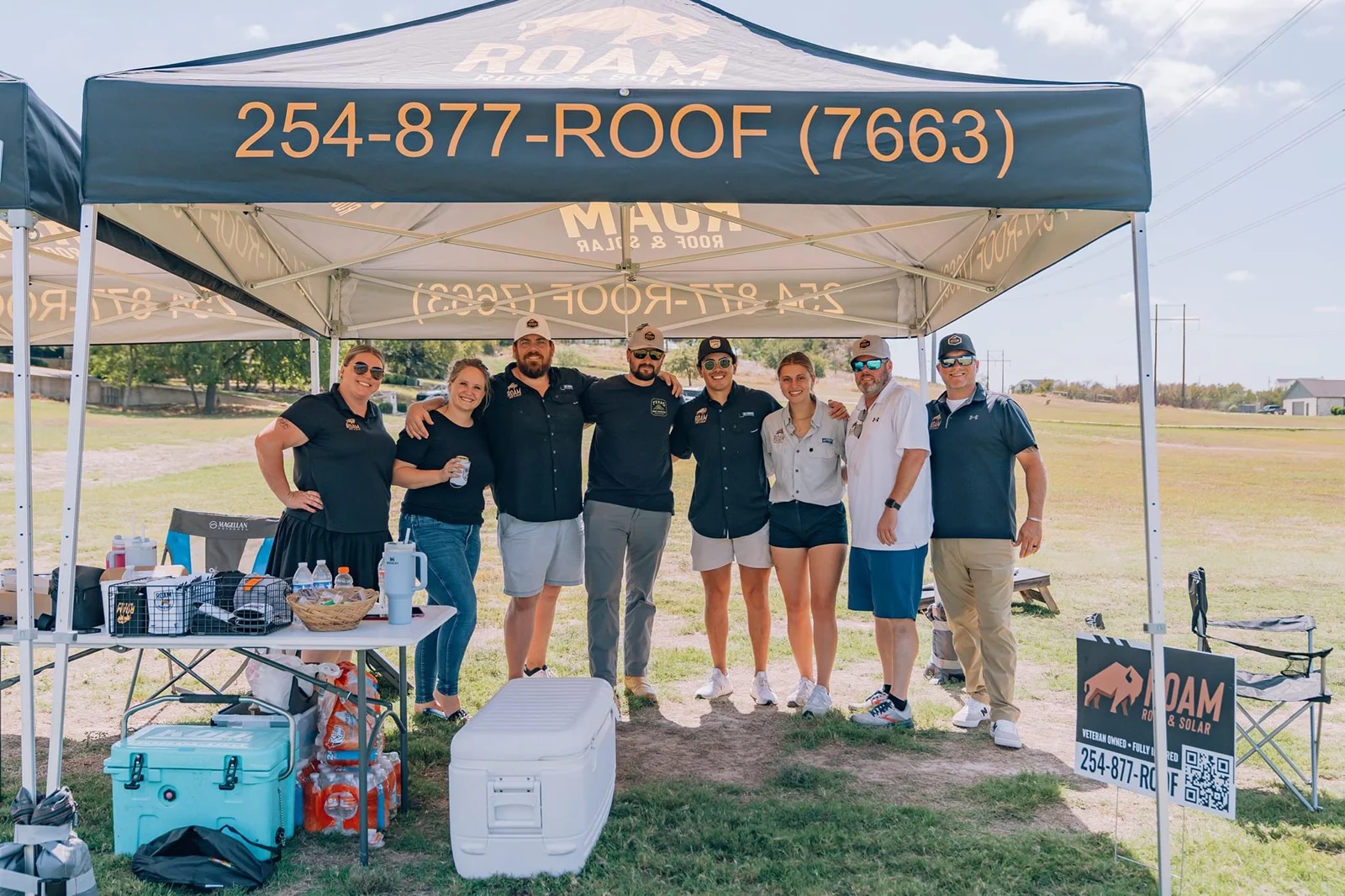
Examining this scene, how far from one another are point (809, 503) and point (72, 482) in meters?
2.96

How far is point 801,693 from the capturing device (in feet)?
15.7

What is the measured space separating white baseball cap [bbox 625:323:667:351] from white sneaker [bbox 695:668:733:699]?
177cm

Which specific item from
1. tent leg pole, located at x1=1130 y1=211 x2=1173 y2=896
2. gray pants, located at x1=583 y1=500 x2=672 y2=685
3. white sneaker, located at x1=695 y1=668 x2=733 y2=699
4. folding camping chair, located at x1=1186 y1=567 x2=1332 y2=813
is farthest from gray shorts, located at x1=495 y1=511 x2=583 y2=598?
folding camping chair, located at x1=1186 y1=567 x2=1332 y2=813

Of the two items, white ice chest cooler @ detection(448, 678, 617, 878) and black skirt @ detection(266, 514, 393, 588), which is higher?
black skirt @ detection(266, 514, 393, 588)

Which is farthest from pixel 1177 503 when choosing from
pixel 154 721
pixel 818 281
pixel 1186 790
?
pixel 154 721

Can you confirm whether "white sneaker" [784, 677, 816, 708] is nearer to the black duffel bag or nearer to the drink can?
the drink can

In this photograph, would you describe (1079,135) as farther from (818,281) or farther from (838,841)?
(818,281)

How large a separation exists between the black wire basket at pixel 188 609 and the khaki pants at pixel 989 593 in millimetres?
2857

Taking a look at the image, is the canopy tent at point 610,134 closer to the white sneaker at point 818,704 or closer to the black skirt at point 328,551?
the black skirt at point 328,551

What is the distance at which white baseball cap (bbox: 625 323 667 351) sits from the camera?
4578 mm

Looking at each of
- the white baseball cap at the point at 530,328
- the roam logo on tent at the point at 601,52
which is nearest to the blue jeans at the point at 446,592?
the white baseball cap at the point at 530,328

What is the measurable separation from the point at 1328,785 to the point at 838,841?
2106 millimetres

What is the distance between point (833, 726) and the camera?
438 cm

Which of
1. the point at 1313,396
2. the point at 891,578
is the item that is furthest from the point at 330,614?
the point at 1313,396
